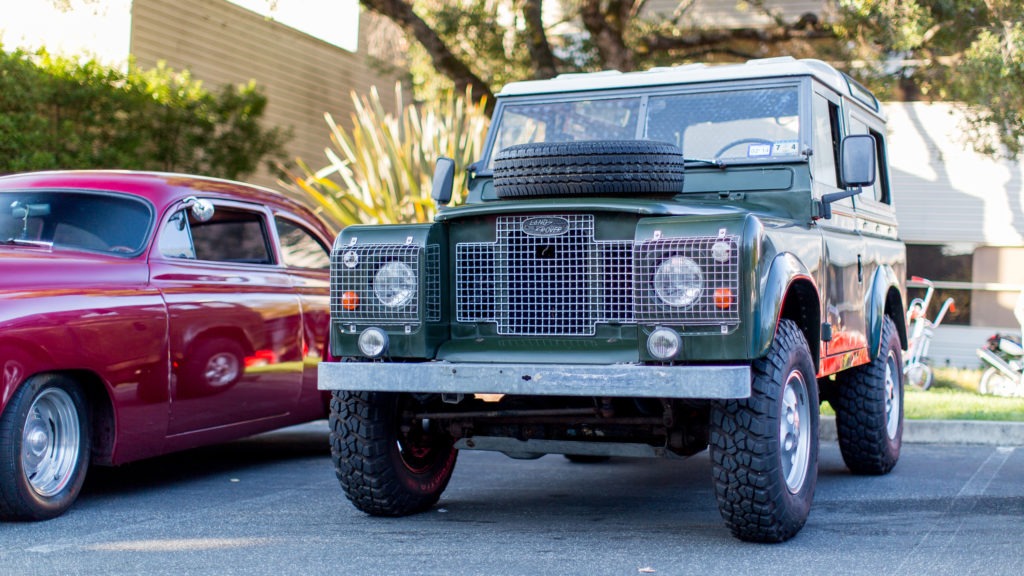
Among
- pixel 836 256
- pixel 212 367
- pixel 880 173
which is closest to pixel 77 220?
pixel 212 367

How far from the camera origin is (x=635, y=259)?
16.3ft

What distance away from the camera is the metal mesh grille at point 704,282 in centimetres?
484

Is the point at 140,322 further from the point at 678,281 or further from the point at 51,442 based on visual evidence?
the point at 678,281

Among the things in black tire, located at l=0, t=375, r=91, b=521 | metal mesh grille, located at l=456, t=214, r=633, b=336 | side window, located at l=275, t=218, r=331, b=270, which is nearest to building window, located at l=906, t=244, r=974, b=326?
side window, located at l=275, t=218, r=331, b=270

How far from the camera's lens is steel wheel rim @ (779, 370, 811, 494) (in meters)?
5.29

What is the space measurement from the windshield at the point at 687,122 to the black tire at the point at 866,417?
169cm

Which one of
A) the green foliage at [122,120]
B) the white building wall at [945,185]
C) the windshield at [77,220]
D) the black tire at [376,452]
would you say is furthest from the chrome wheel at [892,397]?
the white building wall at [945,185]

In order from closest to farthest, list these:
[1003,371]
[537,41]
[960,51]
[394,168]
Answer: [1003,371] < [394,168] < [960,51] < [537,41]

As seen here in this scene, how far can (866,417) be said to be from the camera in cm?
715

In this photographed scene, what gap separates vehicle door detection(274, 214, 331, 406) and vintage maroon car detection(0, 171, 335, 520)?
13 mm

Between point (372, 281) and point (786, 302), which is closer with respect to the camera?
point (372, 281)

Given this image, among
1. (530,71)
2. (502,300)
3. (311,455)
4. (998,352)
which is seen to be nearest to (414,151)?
(530,71)

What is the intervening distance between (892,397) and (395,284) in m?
3.83

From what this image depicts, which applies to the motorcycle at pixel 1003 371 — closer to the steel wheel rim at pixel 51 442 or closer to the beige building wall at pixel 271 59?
the beige building wall at pixel 271 59
